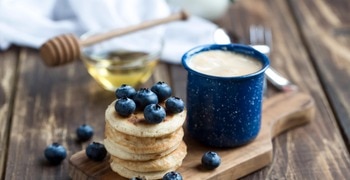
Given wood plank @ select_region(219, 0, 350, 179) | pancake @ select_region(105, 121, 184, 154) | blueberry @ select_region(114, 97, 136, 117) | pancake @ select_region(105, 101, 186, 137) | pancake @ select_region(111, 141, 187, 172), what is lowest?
wood plank @ select_region(219, 0, 350, 179)

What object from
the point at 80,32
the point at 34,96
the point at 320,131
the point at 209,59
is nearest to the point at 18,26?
the point at 80,32

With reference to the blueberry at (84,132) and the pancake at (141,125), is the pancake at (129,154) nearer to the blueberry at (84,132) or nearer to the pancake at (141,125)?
the pancake at (141,125)

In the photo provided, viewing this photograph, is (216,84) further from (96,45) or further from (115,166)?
(96,45)

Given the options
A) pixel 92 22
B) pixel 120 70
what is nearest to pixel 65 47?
pixel 120 70

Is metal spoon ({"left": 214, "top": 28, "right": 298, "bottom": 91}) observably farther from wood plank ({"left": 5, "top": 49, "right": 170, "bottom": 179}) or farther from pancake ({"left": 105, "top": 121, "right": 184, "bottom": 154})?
pancake ({"left": 105, "top": 121, "right": 184, "bottom": 154})

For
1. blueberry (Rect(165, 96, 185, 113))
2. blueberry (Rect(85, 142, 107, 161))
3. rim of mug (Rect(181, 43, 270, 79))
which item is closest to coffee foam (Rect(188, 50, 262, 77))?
rim of mug (Rect(181, 43, 270, 79))


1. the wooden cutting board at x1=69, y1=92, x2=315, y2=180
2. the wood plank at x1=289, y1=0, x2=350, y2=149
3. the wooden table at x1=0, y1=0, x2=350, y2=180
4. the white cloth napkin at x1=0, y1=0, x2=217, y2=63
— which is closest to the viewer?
the wooden cutting board at x1=69, y1=92, x2=315, y2=180

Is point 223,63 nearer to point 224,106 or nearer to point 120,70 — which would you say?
point 224,106
